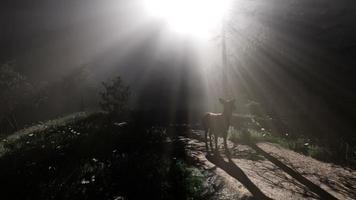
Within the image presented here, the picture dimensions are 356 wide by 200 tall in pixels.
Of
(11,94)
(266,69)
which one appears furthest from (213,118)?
(11,94)

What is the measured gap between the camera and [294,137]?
2255 centimetres

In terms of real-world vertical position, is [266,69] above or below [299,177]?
above

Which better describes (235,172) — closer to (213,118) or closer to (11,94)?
(213,118)

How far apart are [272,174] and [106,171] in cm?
599

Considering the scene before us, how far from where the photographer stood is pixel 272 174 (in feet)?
40.7

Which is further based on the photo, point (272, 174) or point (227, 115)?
point (227, 115)

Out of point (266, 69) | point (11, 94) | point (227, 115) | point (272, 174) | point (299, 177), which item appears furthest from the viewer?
point (11, 94)

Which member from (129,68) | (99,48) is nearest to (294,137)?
(129,68)

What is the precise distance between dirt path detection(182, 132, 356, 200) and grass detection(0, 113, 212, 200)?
83 centimetres

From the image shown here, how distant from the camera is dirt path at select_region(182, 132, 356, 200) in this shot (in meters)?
9.94

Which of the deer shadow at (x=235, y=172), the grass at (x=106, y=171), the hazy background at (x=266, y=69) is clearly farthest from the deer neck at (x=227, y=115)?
the hazy background at (x=266, y=69)

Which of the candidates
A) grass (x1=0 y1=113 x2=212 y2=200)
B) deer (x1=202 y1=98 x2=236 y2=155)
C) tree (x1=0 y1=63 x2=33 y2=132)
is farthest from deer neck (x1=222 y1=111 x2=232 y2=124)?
→ tree (x1=0 y1=63 x2=33 y2=132)

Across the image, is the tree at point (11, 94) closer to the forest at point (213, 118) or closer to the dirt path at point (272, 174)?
the forest at point (213, 118)

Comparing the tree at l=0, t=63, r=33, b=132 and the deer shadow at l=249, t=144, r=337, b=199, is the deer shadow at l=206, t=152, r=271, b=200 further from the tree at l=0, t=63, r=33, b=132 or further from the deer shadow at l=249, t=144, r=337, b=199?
the tree at l=0, t=63, r=33, b=132
